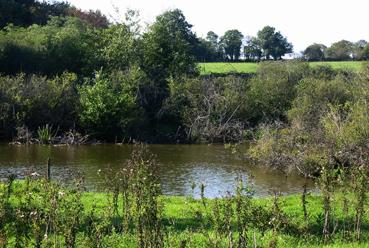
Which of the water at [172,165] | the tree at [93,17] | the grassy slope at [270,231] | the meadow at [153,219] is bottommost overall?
the water at [172,165]

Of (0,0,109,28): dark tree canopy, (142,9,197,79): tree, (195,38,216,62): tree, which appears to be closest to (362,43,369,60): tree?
(195,38,216,62): tree

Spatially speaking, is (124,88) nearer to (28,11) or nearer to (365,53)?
(28,11)

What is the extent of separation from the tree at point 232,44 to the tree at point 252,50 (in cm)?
157

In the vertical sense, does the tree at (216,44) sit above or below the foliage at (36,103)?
above

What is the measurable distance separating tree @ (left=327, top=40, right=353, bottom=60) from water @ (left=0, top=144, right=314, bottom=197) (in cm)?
6765

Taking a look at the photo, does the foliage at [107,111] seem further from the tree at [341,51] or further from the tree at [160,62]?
the tree at [341,51]

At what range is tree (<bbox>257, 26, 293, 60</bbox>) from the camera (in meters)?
104

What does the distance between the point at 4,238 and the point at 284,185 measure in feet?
66.6

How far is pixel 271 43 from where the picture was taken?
10419 centimetres

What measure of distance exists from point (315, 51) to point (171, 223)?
100044mm

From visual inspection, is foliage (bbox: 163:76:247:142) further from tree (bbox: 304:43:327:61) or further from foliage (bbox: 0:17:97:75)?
tree (bbox: 304:43:327:61)

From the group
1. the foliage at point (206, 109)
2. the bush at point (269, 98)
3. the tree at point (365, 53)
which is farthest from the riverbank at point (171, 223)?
the tree at point (365, 53)

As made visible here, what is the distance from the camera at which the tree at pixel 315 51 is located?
10379 cm

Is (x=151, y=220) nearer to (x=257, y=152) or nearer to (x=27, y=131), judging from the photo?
(x=257, y=152)
